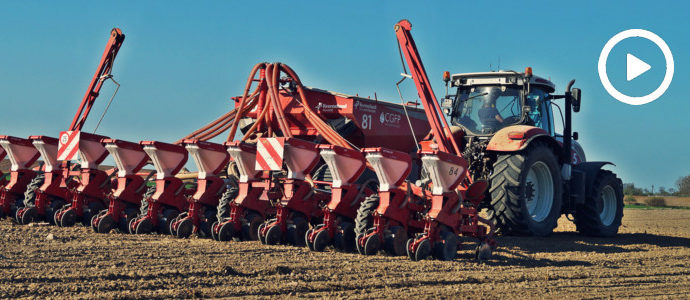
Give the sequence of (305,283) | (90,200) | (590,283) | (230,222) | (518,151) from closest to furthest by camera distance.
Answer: (305,283) < (590,283) < (230,222) < (518,151) < (90,200)

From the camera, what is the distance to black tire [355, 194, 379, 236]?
7.27 metres

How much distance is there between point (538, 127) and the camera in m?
10.2

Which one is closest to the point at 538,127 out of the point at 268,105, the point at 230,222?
the point at 268,105

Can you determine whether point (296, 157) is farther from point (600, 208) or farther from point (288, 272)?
point (600, 208)

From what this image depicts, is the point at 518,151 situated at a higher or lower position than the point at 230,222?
higher

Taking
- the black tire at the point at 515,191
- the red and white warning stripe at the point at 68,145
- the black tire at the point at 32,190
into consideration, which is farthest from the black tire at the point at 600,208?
the black tire at the point at 32,190

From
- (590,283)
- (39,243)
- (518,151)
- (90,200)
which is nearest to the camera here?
(590,283)

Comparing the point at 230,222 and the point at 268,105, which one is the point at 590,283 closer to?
the point at 230,222

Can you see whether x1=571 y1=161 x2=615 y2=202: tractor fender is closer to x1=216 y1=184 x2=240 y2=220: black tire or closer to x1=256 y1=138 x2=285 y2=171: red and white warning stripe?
x1=256 y1=138 x2=285 y2=171: red and white warning stripe

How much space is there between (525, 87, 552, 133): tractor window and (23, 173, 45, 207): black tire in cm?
695

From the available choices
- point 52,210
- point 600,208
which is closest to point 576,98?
point 600,208

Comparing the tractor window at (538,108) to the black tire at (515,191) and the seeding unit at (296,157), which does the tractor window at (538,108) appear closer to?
the black tire at (515,191)

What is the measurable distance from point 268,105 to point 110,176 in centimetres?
235

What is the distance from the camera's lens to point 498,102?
34.0ft
